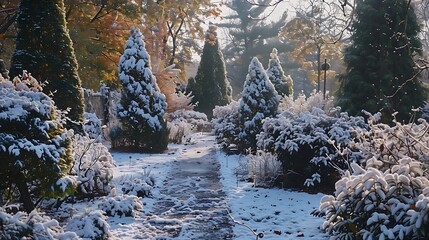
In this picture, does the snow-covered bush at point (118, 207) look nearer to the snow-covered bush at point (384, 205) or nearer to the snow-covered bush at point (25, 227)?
the snow-covered bush at point (25, 227)

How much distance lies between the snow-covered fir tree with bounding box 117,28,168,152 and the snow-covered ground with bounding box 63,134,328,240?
3272mm

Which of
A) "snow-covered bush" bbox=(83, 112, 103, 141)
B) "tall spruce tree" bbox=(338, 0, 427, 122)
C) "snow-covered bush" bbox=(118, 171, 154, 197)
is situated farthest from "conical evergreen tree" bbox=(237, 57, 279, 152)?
"snow-covered bush" bbox=(118, 171, 154, 197)

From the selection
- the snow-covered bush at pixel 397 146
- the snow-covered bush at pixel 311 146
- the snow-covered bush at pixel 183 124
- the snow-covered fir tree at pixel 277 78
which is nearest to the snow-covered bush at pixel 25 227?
the snow-covered bush at pixel 397 146

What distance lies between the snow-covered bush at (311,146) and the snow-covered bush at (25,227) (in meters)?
4.97

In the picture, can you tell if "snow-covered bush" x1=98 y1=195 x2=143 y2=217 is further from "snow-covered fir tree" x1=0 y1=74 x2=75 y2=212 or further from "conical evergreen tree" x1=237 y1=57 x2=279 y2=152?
"conical evergreen tree" x1=237 y1=57 x2=279 y2=152

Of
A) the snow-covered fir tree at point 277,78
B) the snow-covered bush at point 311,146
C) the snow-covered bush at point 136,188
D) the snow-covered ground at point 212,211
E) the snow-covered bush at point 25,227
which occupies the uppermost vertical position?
the snow-covered fir tree at point 277,78

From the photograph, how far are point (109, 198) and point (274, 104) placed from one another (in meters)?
7.26

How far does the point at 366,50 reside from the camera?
14102mm

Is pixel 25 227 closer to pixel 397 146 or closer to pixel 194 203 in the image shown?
pixel 194 203

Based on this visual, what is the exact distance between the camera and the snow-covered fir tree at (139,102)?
43.5ft

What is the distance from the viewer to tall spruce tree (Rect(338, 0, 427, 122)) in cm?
1337

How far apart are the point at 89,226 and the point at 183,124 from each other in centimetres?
1339

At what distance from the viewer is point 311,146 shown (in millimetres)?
7570

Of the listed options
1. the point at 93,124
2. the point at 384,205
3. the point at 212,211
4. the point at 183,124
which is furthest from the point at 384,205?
the point at 183,124
